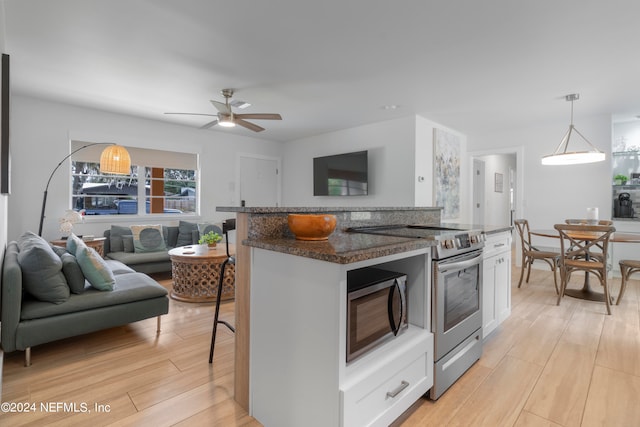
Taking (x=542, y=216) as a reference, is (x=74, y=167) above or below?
above

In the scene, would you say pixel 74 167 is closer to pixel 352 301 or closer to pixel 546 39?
pixel 352 301

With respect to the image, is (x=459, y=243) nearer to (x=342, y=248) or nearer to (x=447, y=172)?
(x=342, y=248)

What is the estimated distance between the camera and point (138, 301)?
2.40 metres

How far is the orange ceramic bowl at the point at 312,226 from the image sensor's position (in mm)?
1525

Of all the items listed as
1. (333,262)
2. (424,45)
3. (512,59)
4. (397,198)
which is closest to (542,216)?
(397,198)

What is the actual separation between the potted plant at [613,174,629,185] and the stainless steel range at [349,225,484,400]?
4.38m

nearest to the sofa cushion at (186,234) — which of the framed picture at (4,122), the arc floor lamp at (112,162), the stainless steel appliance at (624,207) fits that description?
the arc floor lamp at (112,162)

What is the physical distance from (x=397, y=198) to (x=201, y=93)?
10.5 feet

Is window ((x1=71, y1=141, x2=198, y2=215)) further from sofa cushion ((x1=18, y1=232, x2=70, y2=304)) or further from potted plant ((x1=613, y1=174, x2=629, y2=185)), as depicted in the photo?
A: potted plant ((x1=613, y1=174, x2=629, y2=185))

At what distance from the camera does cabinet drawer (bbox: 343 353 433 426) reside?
121cm

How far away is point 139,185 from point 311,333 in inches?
187

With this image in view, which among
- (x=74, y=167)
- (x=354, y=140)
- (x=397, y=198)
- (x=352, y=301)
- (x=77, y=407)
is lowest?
(x=77, y=407)

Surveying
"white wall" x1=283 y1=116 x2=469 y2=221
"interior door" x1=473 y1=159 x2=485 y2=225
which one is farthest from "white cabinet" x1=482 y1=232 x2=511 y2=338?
"interior door" x1=473 y1=159 x2=485 y2=225

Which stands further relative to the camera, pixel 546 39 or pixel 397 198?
pixel 397 198
